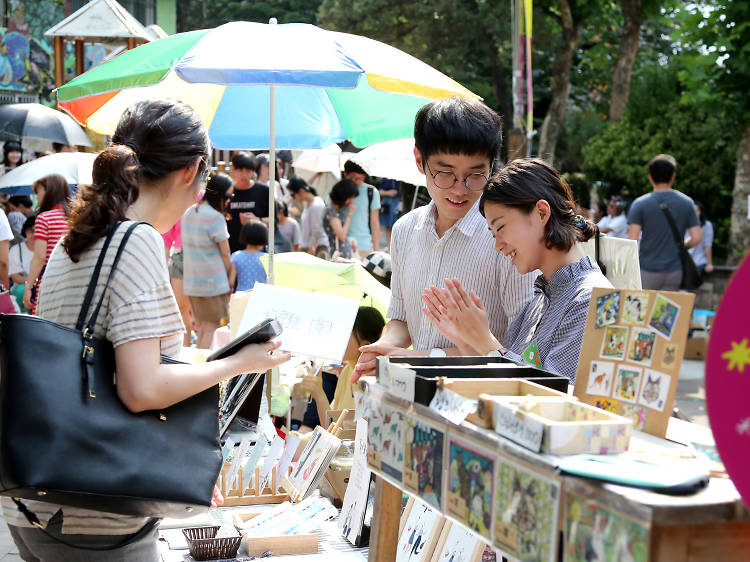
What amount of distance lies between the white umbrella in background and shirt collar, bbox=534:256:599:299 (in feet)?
19.5

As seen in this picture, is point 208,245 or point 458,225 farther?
point 208,245

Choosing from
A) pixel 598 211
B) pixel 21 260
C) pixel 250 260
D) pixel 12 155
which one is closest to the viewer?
pixel 250 260

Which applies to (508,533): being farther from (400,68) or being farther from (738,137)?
(738,137)

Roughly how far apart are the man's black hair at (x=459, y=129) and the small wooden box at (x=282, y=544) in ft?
4.18

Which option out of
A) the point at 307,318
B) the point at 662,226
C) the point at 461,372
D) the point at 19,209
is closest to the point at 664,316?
the point at 461,372

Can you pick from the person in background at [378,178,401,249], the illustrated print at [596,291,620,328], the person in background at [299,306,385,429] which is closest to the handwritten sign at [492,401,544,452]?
the illustrated print at [596,291,620,328]

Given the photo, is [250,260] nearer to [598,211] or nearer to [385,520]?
[385,520]

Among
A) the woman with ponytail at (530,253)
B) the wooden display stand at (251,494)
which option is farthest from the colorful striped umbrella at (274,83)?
the woman with ponytail at (530,253)

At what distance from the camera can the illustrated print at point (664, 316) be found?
1564mm

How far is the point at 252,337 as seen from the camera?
2.20 metres

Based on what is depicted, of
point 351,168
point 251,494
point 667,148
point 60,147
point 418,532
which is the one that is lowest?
point 251,494

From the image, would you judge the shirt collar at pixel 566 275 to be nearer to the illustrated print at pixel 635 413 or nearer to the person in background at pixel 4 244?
the illustrated print at pixel 635 413

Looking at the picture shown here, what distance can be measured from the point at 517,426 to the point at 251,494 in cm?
215

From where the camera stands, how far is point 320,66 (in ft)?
12.1
